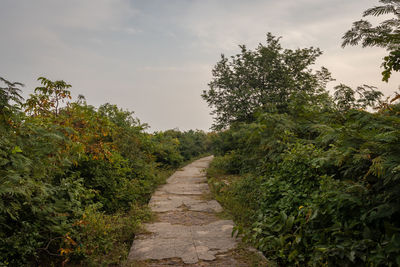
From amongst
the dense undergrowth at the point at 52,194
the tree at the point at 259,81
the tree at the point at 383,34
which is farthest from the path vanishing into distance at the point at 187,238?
the tree at the point at 259,81

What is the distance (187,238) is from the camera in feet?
14.3

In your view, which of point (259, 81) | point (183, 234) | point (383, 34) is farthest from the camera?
point (259, 81)

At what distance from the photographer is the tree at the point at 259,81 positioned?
11.3 m

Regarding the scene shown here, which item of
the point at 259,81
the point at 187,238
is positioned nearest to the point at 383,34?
the point at 187,238

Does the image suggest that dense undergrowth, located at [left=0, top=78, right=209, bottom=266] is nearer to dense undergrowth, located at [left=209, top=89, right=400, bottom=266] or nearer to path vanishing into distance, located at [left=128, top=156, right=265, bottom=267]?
path vanishing into distance, located at [left=128, top=156, right=265, bottom=267]

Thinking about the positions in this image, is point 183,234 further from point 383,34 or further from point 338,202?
point 383,34

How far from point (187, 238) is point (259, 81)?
8.77 m

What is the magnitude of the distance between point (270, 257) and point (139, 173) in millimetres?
5171

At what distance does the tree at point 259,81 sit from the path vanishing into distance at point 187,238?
5470 mm

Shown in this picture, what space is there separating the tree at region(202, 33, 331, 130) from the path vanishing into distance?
5.47 meters

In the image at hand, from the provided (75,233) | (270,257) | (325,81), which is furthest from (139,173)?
(325,81)

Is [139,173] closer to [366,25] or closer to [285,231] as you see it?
[285,231]

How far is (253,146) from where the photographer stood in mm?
7145

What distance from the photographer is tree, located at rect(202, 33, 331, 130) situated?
11.3 metres
